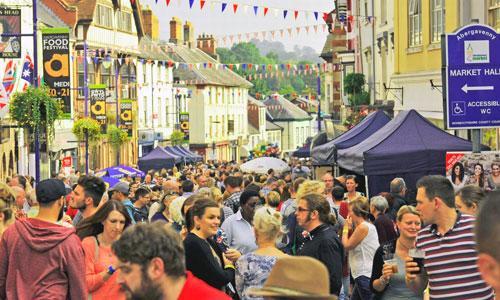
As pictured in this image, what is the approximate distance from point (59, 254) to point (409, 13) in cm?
2265

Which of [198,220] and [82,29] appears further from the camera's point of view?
[82,29]

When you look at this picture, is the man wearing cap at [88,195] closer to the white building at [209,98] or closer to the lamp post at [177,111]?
the lamp post at [177,111]

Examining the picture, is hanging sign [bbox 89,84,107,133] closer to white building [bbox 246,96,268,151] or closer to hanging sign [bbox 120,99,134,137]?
hanging sign [bbox 120,99,134,137]

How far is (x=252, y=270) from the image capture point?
8336 mm

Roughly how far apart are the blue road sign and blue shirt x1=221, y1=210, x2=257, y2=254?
2.64 meters

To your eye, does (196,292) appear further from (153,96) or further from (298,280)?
(153,96)

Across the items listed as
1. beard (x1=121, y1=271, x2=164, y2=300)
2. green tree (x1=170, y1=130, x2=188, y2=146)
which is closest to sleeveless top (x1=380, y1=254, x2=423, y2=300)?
beard (x1=121, y1=271, x2=164, y2=300)

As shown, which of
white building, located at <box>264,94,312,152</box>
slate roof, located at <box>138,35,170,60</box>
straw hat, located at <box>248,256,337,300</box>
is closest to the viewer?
straw hat, located at <box>248,256,337,300</box>

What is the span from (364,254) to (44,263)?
14.7 ft

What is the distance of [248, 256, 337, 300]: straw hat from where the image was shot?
14.9 ft

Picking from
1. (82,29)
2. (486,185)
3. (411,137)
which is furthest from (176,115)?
(486,185)

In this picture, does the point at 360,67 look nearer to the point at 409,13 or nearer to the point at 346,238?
the point at 409,13

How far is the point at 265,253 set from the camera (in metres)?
8.45

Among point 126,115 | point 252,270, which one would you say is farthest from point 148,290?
point 126,115
